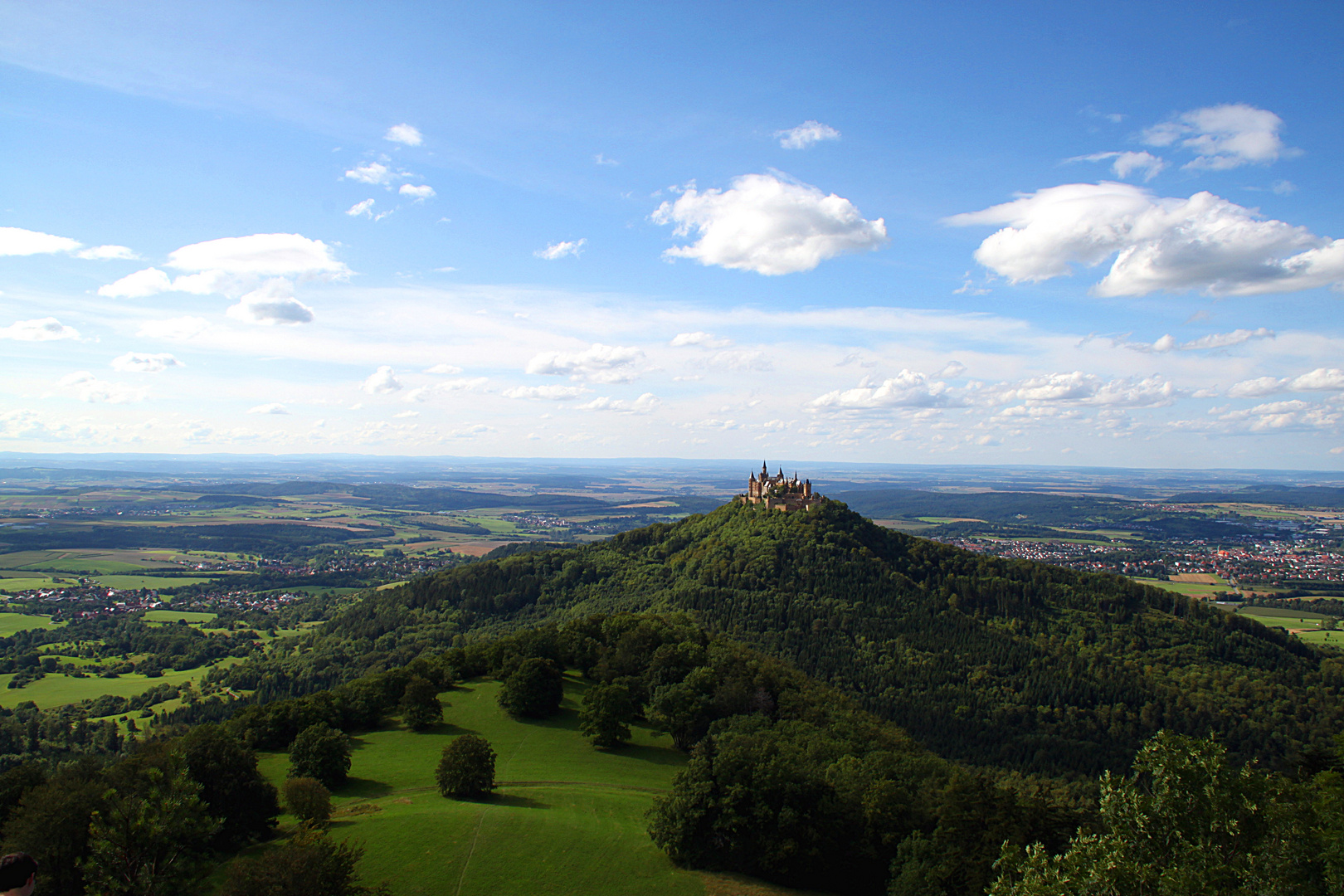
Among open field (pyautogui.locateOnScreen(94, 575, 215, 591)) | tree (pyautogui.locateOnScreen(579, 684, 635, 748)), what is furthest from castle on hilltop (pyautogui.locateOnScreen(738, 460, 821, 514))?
open field (pyautogui.locateOnScreen(94, 575, 215, 591))

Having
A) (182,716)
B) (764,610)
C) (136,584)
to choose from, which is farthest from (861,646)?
(136,584)

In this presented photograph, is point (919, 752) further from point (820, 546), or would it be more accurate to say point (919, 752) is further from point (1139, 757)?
point (820, 546)

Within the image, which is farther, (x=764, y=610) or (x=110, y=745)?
(x=764, y=610)

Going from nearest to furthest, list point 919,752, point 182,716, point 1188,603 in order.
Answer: point 919,752, point 182,716, point 1188,603

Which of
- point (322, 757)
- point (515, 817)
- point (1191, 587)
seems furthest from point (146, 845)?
point (1191, 587)

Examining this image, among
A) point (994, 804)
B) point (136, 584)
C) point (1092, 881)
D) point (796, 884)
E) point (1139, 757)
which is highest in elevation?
point (1139, 757)

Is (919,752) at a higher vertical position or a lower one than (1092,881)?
lower
